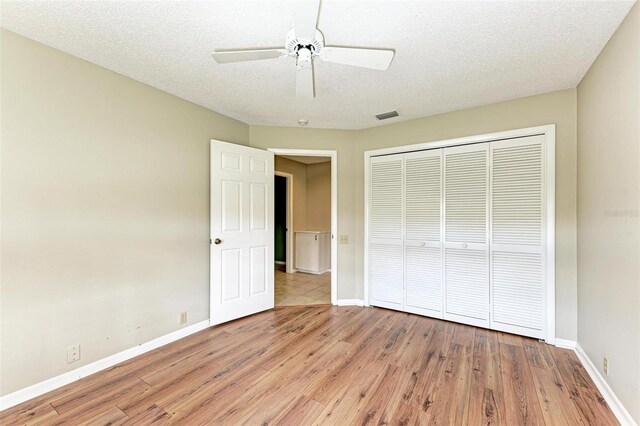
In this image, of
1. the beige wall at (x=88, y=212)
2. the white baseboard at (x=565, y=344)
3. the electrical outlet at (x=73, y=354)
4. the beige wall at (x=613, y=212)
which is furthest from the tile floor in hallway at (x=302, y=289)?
the beige wall at (x=613, y=212)

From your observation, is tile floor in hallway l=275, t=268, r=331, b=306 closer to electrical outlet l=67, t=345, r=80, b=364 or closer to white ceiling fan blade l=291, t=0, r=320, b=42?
electrical outlet l=67, t=345, r=80, b=364

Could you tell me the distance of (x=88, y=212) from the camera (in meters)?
2.06

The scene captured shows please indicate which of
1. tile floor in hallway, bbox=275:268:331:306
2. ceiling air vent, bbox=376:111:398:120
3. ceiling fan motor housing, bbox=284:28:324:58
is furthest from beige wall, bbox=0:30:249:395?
ceiling air vent, bbox=376:111:398:120

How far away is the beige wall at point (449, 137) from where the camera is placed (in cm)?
244

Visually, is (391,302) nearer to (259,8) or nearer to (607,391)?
(607,391)

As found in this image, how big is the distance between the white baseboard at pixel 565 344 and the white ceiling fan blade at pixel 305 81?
122 inches

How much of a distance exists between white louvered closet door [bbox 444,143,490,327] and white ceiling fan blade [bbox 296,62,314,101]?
1.83 metres

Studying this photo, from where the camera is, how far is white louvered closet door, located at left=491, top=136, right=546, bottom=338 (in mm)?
2557

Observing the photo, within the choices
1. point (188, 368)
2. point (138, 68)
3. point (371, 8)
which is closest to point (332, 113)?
point (371, 8)

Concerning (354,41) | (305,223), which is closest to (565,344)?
(354,41)

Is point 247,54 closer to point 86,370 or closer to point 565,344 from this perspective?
point 86,370

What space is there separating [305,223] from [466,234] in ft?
12.3

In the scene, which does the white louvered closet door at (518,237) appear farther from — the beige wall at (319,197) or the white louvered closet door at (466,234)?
the beige wall at (319,197)

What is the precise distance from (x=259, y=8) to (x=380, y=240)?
2.73 meters
